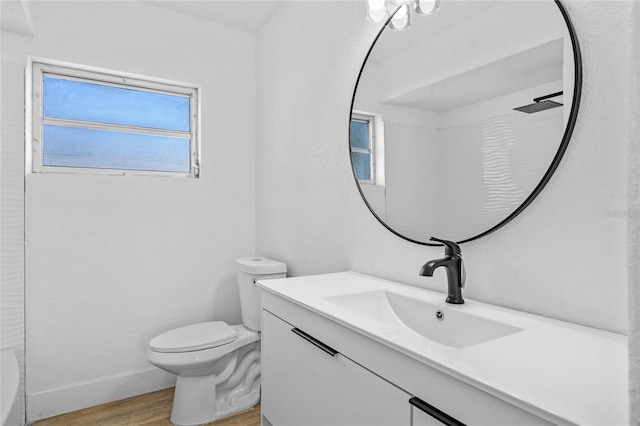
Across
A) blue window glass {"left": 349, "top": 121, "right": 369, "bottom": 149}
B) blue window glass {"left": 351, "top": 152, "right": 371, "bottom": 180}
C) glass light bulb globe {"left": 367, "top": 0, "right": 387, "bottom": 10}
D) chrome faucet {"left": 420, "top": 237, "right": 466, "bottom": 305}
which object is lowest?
chrome faucet {"left": 420, "top": 237, "right": 466, "bottom": 305}

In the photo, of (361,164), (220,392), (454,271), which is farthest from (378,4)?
(220,392)

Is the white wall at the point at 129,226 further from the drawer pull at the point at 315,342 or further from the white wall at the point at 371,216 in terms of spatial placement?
the drawer pull at the point at 315,342

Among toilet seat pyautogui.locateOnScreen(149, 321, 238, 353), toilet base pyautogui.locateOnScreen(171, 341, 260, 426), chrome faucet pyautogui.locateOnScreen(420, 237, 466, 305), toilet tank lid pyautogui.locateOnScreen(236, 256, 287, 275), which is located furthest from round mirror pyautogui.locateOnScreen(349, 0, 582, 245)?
toilet base pyautogui.locateOnScreen(171, 341, 260, 426)

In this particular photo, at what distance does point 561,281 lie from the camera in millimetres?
961

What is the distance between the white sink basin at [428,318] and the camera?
1.00 metres

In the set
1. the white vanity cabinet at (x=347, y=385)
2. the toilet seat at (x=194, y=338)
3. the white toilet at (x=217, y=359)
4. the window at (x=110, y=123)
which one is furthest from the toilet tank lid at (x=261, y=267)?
the window at (x=110, y=123)

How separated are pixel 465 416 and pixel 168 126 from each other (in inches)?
98.7

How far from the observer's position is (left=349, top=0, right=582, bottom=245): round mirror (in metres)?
0.98

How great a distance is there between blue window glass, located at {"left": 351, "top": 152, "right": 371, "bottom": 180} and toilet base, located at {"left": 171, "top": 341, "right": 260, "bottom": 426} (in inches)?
50.3

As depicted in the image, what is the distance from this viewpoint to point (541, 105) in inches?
39.5

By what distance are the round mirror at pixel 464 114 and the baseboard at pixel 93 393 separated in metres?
1.88

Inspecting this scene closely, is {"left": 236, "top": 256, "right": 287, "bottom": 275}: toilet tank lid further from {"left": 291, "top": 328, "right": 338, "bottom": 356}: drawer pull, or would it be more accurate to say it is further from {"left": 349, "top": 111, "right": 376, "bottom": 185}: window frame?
{"left": 291, "top": 328, "right": 338, "bottom": 356}: drawer pull

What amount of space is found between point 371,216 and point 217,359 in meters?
1.16

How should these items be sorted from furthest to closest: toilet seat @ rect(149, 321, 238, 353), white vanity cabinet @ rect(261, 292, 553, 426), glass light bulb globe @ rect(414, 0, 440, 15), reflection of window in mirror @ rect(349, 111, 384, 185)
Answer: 1. toilet seat @ rect(149, 321, 238, 353)
2. reflection of window in mirror @ rect(349, 111, 384, 185)
3. glass light bulb globe @ rect(414, 0, 440, 15)
4. white vanity cabinet @ rect(261, 292, 553, 426)
